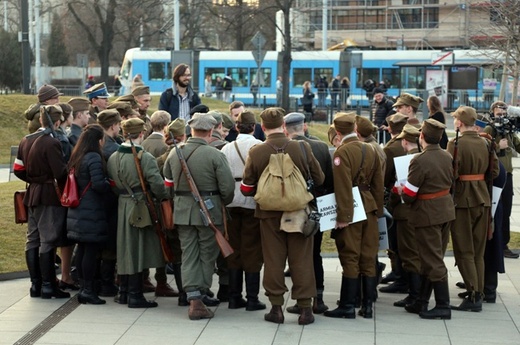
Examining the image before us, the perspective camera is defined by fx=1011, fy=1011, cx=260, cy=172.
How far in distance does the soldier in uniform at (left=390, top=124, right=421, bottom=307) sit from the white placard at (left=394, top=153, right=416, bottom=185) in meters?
0.22

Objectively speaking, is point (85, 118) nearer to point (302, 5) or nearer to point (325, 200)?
point (325, 200)

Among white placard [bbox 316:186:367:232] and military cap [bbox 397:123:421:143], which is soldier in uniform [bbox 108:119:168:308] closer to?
white placard [bbox 316:186:367:232]

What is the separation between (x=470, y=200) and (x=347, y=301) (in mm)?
1630

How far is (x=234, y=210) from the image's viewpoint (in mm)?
9773

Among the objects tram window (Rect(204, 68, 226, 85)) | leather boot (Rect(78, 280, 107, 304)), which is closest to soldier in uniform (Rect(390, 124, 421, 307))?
leather boot (Rect(78, 280, 107, 304))

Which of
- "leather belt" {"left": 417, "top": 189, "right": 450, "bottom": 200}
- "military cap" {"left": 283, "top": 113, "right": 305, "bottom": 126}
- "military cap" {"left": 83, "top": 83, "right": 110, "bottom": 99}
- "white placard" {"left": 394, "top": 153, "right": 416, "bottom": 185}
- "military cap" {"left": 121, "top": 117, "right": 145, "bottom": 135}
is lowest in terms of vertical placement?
"leather belt" {"left": 417, "top": 189, "right": 450, "bottom": 200}

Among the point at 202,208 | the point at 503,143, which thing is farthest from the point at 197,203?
the point at 503,143

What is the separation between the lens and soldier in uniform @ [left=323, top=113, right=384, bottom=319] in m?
9.22

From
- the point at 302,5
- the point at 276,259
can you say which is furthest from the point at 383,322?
the point at 302,5

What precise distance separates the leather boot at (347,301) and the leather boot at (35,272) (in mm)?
2935

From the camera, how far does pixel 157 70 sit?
53469 mm

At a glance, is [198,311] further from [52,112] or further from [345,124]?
[52,112]

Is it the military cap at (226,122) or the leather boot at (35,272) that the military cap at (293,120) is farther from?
the leather boot at (35,272)

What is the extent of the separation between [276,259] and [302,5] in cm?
7316
